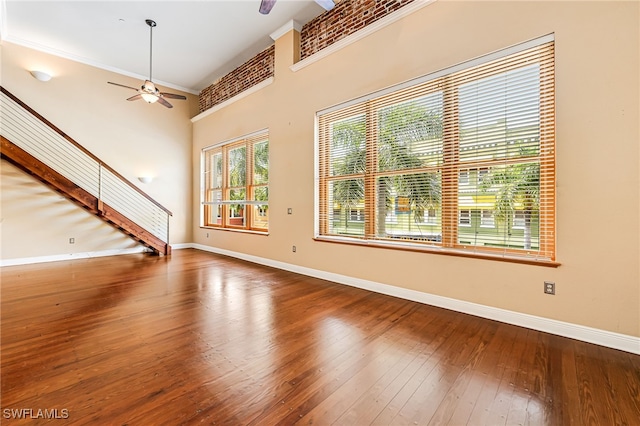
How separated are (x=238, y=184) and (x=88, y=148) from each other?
129 inches

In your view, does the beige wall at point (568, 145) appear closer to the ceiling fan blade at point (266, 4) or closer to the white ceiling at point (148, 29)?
the ceiling fan blade at point (266, 4)

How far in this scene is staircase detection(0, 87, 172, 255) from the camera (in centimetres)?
491

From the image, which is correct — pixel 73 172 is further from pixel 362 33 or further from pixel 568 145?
pixel 568 145

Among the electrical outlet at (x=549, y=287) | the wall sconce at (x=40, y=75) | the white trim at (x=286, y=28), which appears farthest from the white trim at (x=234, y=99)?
the electrical outlet at (x=549, y=287)

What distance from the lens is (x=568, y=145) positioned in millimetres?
2455

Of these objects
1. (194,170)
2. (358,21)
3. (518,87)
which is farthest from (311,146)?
(194,170)

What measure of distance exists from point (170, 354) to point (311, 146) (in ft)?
11.2

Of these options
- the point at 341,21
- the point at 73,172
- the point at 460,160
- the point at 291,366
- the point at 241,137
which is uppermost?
the point at 341,21

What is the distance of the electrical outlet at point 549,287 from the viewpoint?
251 centimetres

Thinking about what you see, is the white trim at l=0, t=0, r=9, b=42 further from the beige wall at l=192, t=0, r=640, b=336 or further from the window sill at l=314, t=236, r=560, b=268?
the window sill at l=314, t=236, r=560, b=268

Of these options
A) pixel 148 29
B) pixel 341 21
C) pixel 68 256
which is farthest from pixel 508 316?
pixel 68 256

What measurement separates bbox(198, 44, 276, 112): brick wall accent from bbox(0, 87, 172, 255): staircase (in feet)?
9.68

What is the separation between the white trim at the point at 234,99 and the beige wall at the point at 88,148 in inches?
23.7

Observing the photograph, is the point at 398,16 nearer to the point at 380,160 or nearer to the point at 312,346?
the point at 380,160
